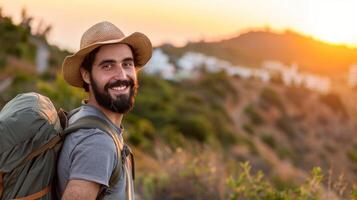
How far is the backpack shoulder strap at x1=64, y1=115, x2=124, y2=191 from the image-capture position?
264cm

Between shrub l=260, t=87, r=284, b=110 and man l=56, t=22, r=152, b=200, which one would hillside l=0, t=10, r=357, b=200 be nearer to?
shrub l=260, t=87, r=284, b=110

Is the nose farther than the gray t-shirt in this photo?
Yes

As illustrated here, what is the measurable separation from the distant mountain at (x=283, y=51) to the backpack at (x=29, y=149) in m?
114

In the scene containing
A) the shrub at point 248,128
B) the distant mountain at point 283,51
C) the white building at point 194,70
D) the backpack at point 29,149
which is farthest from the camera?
the distant mountain at point 283,51

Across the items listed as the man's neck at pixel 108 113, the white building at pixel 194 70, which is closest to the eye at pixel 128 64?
the man's neck at pixel 108 113

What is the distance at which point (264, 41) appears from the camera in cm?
14612

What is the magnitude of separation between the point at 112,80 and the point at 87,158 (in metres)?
0.50

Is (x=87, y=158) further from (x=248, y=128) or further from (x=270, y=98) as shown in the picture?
(x=270, y=98)

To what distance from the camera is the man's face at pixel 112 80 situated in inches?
114

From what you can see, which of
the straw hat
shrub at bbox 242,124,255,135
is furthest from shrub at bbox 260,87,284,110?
the straw hat

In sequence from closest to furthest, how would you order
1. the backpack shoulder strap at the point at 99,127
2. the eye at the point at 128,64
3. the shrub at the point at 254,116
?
the backpack shoulder strap at the point at 99,127, the eye at the point at 128,64, the shrub at the point at 254,116

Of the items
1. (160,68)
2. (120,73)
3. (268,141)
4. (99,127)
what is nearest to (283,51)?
(160,68)

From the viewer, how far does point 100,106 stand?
9.53 ft

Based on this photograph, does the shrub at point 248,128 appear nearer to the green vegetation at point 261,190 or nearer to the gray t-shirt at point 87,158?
the green vegetation at point 261,190
